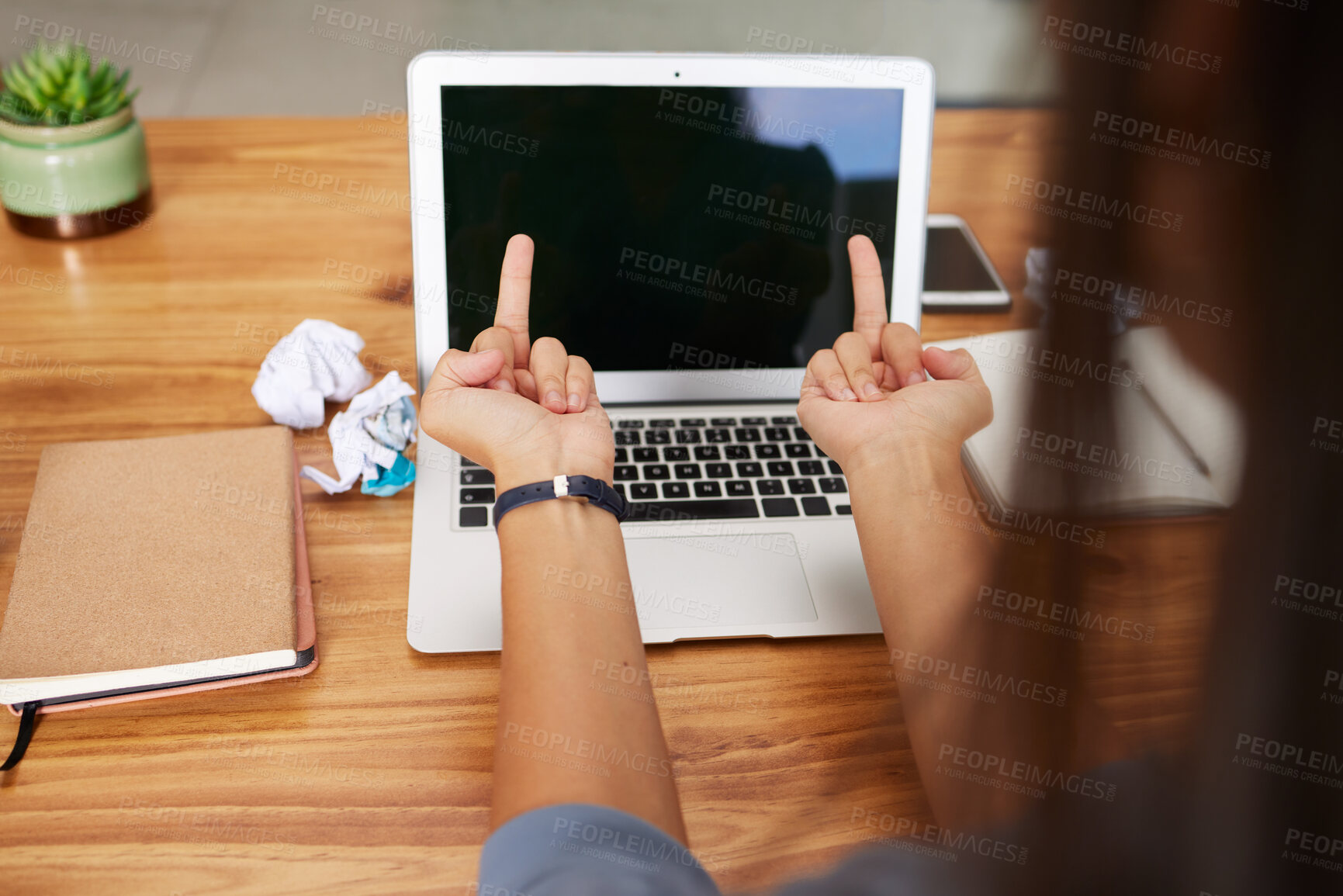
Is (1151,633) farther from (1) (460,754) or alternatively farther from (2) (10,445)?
(2) (10,445)

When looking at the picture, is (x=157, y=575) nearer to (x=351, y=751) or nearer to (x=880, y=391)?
(x=351, y=751)

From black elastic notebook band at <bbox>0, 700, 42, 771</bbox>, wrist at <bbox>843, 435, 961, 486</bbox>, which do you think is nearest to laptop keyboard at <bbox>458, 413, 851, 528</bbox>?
wrist at <bbox>843, 435, 961, 486</bbox>

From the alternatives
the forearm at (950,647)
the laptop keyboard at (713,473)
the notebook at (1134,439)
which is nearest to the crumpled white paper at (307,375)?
the laptop keyboard at (713,473)

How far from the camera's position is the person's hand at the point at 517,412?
67 centimetres

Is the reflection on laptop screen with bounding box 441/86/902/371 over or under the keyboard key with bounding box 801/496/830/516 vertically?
over

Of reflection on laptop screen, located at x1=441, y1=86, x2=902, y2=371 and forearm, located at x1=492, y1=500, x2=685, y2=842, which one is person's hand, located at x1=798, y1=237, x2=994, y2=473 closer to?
reflection on laptop screen, located at x1=441, y1=86, x2=902, y2=371

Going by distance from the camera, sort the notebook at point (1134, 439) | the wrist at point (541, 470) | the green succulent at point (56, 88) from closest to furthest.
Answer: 1. the notebook at point (1134, 439)
2. the wrist at point (541, 470)
3. the green succulent at point (56, 88)

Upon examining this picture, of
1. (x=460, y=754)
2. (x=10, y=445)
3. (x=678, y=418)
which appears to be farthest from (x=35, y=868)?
(x=678, y=418)

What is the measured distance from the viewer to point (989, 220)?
0.68 feet

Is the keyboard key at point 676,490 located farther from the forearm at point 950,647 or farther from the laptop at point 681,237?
the forearm at point 950,647

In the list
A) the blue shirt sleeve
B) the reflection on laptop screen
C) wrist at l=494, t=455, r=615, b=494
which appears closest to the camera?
the blue shirt sleeve

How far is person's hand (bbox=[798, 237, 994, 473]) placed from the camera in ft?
2.29

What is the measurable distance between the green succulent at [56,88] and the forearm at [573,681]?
794 mm

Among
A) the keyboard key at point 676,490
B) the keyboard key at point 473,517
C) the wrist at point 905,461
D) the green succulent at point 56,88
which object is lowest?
the keyboard key at point 473,517
